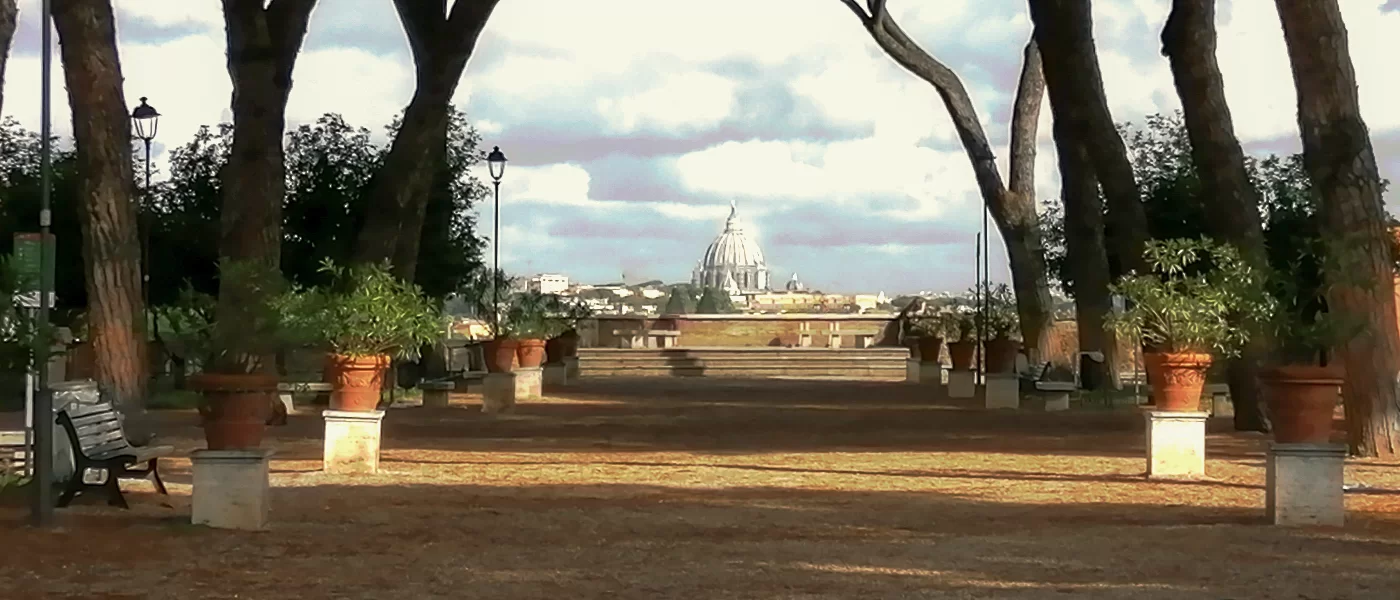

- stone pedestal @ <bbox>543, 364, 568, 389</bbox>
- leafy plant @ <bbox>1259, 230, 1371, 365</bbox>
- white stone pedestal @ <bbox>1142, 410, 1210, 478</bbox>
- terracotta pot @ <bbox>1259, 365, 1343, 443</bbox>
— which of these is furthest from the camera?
stone pedestal @ <bbox>543, 364, 568, 389</bbox>

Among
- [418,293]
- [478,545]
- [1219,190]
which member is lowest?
[478,545]

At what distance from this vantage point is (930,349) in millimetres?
37312

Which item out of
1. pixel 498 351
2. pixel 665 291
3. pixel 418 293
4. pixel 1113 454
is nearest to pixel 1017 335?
pixel 498 351

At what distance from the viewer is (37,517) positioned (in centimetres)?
1155

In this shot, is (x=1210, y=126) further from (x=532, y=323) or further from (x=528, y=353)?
(x=532, y=323)

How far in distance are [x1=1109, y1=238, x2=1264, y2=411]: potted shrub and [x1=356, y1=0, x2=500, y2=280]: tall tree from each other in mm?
12235

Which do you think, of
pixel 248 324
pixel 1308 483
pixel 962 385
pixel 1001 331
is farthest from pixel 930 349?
pixel 1308 483

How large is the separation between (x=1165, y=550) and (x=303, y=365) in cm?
2600

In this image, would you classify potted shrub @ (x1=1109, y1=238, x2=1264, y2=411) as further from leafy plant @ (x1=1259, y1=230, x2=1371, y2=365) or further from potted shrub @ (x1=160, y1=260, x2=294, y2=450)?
potted shrub @ (x1=160, y1=260, x2=294, y2=450)

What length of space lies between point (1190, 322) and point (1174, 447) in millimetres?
1003

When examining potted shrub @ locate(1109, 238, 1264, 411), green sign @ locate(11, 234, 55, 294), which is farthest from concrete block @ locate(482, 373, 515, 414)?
green sign @ locate(11, 234, 55, 294)

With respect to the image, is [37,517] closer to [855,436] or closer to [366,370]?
[366,370]

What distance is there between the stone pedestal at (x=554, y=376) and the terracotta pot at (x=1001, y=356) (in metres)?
9.32

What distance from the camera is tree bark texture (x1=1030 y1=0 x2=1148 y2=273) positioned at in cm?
2477
